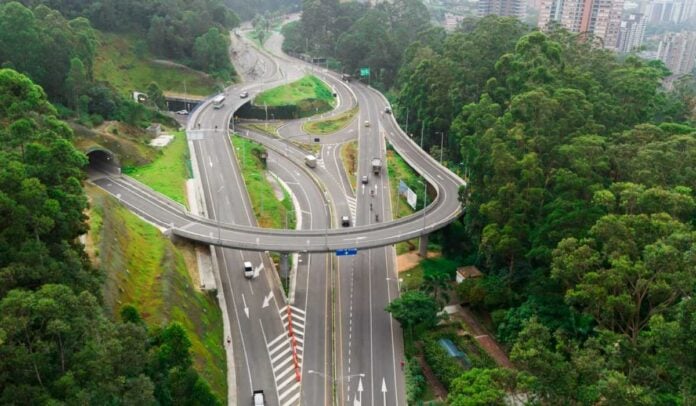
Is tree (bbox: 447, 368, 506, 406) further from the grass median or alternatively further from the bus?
the bus

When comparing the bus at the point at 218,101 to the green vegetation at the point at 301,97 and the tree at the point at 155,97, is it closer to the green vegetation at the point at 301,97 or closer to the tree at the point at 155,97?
the green vegetation at the point at 301,97

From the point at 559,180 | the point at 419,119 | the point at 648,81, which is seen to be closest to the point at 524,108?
the point at 559,180

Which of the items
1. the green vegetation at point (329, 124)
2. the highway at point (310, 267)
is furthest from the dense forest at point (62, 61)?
the green vegetation at point (329, 124)

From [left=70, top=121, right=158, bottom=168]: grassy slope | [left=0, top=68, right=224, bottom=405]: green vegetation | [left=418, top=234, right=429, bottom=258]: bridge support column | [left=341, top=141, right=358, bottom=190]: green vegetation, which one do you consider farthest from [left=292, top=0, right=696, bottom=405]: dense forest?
[left=70, top=121, right=158, bottom=168]: grassy slope

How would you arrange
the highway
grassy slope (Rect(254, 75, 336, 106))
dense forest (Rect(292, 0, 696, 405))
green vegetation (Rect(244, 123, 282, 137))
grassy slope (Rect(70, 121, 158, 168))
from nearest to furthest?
dense forest (Rect(292, 0, 696, 405))
the highway
grassy slope (Rect(70, 121, 158, 168))
green vegetation (Rect(244, 123, 282, 137))
grassy slope (Rect(254, 75, 336, 106))

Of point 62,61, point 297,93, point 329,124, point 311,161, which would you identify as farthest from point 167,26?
point 311,161
